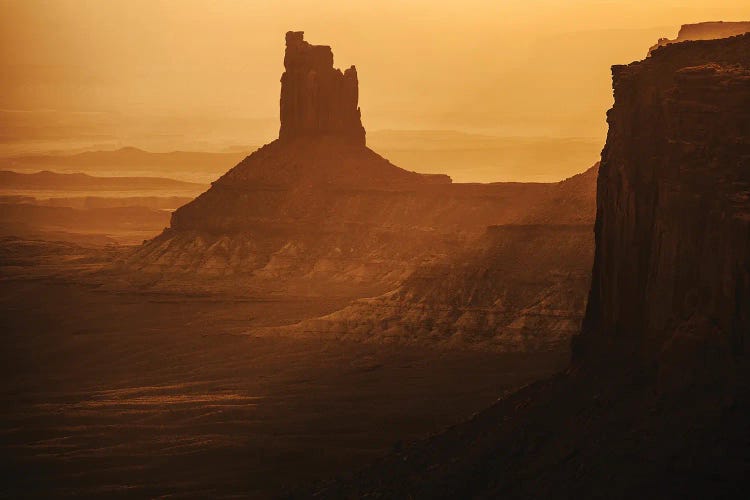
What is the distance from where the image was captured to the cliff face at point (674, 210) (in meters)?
75.4

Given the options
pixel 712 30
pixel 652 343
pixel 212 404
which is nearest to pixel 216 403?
pixel 212 404

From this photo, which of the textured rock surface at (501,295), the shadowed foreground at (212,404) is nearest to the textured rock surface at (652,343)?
the shadowed foreground at (212,404)

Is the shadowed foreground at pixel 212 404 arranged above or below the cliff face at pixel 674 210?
below

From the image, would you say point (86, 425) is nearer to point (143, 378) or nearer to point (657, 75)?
point (143, 378)

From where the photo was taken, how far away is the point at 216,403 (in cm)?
14850

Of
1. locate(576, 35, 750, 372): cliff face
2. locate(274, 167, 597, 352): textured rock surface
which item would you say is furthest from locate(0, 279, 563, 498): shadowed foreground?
locate(576, 35, 750, 372): cliff face

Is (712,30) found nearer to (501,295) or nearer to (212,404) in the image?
(501,295)

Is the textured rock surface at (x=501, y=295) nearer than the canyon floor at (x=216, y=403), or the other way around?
the canyon floor at (x=216, y=403)

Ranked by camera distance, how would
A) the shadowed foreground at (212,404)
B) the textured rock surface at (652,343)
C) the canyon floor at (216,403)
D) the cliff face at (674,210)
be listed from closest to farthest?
the textured rock surface at (652,343) < the cliff face at (674,210) < the canyon floor at (216,403) < the shadowed foreground at (212,404)

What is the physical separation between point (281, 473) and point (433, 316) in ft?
170

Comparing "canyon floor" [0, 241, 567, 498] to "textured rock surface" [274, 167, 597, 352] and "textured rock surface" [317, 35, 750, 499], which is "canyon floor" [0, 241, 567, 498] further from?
"textured rock surface" [317, 35, 750, 499]

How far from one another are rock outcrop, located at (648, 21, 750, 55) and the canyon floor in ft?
85.6

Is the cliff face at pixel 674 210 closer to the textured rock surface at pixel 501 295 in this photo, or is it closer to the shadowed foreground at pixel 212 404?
the shadowed foreground at pixel 212 404

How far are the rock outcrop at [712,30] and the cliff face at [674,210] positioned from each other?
3900cm
